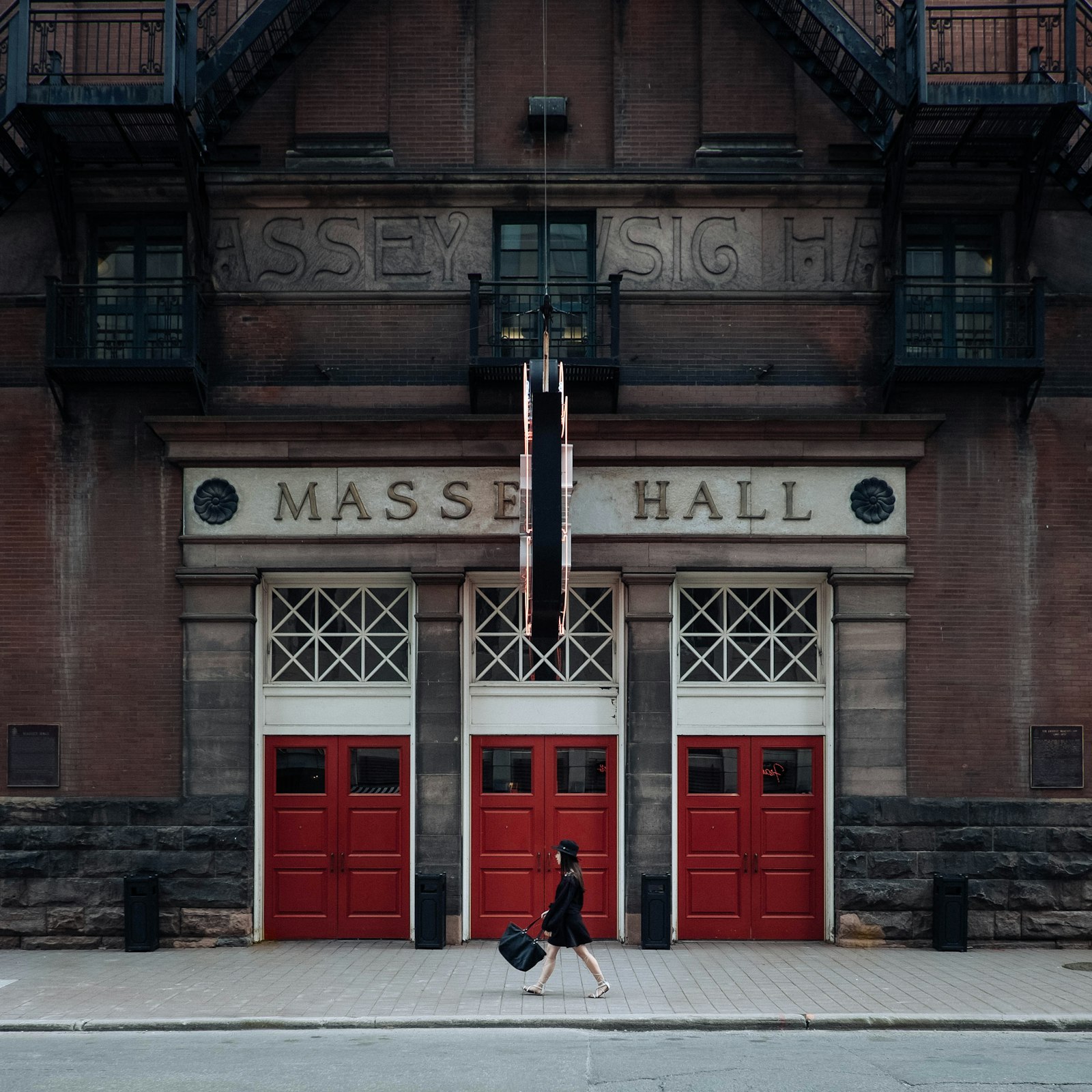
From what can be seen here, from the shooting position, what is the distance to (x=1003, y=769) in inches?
598

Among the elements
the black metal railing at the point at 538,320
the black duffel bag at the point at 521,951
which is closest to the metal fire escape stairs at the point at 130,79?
the black metal railing at the point at 538,320

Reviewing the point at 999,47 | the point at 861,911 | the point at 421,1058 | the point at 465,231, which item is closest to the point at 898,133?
the point at 999,47

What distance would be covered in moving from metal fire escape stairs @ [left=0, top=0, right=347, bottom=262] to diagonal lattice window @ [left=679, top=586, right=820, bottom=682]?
301 inches

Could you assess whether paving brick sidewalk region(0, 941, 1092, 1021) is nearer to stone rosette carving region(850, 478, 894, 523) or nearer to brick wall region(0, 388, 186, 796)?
brick wall region(0, 388, 186, 796)

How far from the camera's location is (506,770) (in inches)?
618

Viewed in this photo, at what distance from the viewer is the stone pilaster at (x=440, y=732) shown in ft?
49.7

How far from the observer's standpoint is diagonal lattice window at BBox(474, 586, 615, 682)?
15.8 meters

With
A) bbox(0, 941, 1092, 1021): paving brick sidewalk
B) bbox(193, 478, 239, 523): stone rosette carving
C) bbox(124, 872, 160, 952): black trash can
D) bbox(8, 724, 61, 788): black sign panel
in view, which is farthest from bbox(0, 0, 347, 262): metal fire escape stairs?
bbox(0, 941, 1092, 1021): paving brick sidewalk

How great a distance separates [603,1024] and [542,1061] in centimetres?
138

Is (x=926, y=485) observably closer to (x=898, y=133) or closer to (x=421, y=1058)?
(x=898, y=133)

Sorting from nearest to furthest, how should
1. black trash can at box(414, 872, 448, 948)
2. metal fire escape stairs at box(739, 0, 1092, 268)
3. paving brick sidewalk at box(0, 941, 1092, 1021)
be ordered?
1. paving brick sidewalk at box(0, 941, 1092, 1021)
2. metal fire escape stairs at box(739, 0, 1092, 268)
3. black trash can at box(414, 872, 448, 948)

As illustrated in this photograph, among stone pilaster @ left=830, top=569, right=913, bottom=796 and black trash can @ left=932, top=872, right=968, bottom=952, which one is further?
stone pilaster @ left=830, top=569, right=913, bottom=796

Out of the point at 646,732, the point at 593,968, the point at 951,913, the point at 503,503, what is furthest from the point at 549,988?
the point at 503,503

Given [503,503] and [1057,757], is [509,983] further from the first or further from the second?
[1057,757]
